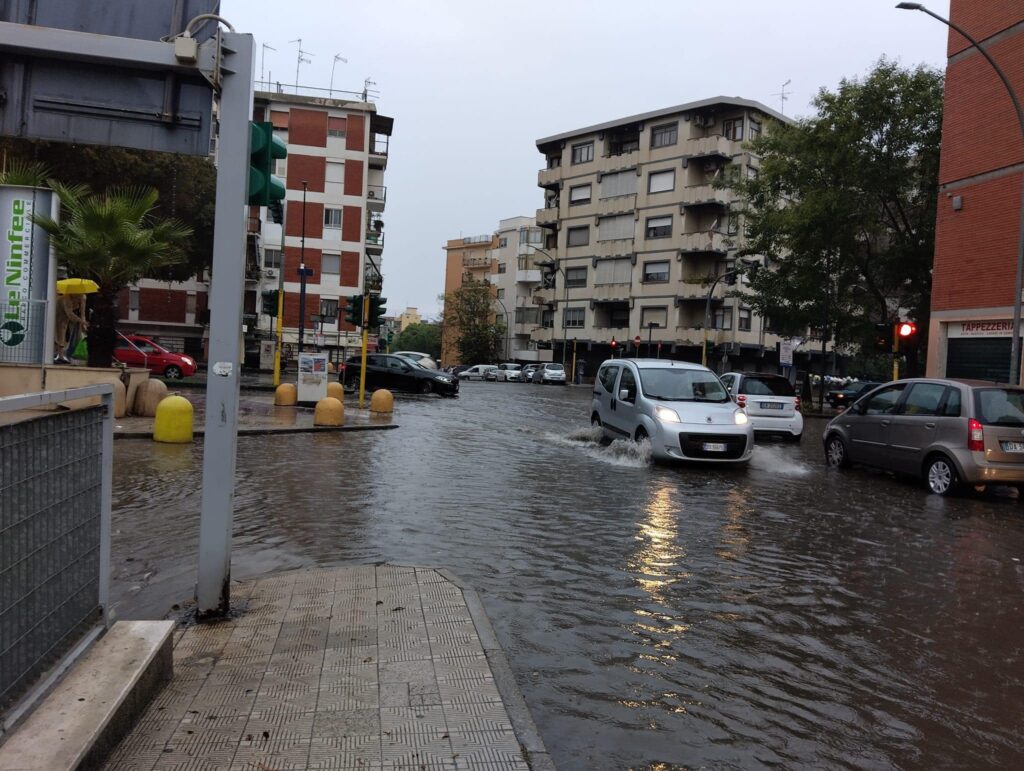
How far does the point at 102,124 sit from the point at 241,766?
12.4 feet

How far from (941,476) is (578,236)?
182 feet

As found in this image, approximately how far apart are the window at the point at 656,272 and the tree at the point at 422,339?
69.7m

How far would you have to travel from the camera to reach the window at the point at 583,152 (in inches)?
2514

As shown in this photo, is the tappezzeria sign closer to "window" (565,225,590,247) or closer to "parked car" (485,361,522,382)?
"parked car" (485,361,522,382)

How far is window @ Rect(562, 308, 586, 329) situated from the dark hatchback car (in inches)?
1333

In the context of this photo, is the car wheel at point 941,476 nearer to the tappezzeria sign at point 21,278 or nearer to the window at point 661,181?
the tappezzeria sign at point 21,278

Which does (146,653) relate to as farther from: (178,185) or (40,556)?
(178,185)

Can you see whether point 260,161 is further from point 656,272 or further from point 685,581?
point 656,272

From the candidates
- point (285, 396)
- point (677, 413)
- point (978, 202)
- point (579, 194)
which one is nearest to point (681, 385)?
point (677, 413)

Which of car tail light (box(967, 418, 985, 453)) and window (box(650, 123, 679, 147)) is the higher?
window (box(650, 123, 679, 147))

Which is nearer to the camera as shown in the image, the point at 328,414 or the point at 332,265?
the point at 328,414

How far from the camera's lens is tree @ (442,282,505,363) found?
80.3m

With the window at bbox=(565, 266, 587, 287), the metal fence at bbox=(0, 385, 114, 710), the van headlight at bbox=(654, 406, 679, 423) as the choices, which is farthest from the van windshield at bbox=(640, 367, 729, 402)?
the window at bbox=(565, 266, 587, 287)

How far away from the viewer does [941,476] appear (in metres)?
11.5
